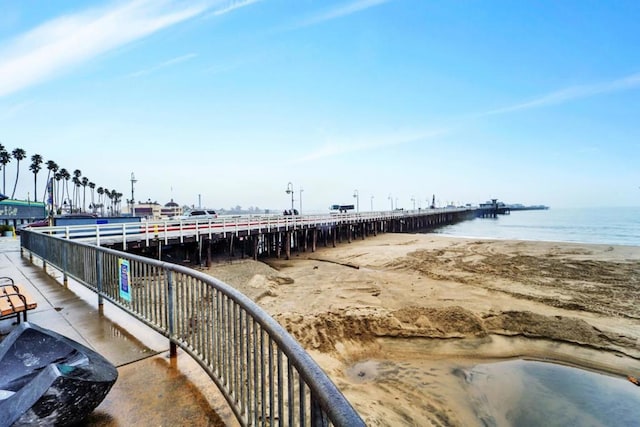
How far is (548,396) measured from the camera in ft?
19.3

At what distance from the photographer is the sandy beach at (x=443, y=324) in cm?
591

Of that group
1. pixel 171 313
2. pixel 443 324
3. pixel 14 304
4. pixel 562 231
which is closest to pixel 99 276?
pixel 14 304

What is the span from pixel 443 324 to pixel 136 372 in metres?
7.88

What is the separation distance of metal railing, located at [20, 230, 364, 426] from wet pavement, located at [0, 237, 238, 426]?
255 mm

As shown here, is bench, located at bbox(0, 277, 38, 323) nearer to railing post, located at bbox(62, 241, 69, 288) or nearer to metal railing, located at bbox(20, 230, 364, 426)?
metal railing, located at bbox(20, 230, 364, 426)

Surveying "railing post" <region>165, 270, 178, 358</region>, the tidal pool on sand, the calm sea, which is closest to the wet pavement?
"railing post" <region>165, 270, 178, 358</region>

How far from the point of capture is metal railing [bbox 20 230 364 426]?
1.48m

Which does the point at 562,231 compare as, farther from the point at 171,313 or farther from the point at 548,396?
the point at 171,313

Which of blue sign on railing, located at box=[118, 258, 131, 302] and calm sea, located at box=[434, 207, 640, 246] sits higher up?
blue sign on railing, located at box=[118, 258, 131, 302]

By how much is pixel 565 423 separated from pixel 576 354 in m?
3.10

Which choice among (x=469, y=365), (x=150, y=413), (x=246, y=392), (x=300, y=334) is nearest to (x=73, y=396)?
(x=150, y=413)

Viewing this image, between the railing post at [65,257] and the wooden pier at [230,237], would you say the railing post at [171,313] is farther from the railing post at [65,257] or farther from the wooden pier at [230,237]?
the wooden pier at [230,237]

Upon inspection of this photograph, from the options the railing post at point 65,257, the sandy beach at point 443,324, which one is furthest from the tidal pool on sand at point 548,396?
the railing post at point 65,257

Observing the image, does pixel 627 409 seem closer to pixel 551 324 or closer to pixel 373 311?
pixel 551 324
